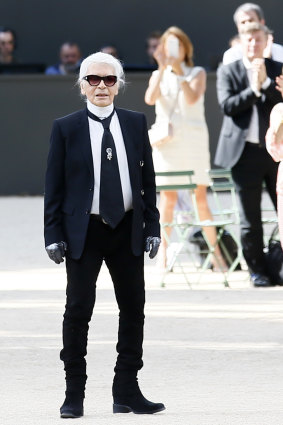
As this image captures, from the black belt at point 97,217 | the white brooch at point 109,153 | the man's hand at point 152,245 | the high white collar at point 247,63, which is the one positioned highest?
the high white collar at point 247,63

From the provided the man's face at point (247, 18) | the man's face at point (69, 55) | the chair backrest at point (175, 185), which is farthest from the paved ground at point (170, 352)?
the man's face at point (69, 55)

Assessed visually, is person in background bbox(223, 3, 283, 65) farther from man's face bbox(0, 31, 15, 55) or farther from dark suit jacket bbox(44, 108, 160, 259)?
man's face bbox(0, 31, 15, 55)

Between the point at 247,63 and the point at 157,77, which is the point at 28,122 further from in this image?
the point at 247,63

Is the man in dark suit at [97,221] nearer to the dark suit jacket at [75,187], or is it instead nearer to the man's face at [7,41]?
the dark suit jacket at [75,187]

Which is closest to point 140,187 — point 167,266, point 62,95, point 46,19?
point 167,266

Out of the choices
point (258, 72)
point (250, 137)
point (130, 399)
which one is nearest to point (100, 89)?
point (130, 399)

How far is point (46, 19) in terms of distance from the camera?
23.3 metres

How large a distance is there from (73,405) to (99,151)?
1.09m

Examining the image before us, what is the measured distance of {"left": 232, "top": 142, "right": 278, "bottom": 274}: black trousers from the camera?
10.7 metres

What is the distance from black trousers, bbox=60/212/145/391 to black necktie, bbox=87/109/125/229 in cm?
7

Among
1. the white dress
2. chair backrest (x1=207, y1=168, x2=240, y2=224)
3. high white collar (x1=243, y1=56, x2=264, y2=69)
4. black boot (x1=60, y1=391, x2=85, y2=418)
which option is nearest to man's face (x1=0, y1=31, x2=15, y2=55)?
chair backrest (x1=207, y1=168, x2=240, y2=224)

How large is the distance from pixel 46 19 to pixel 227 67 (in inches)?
505

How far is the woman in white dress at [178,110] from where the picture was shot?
1156 cm

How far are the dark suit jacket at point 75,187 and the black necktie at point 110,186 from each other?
2.1 inches
